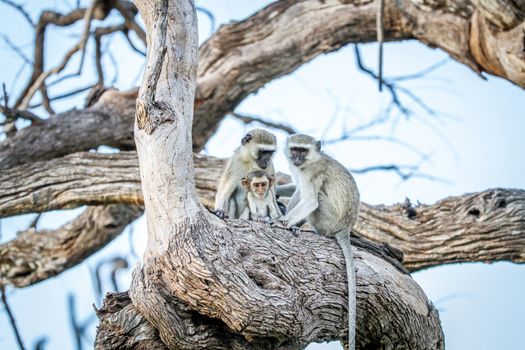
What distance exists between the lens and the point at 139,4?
17.8ft

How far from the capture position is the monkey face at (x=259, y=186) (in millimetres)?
6070

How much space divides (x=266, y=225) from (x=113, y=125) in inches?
140

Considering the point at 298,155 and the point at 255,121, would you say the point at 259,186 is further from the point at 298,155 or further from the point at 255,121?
the point at 255,121

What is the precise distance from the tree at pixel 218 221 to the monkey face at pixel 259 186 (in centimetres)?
64

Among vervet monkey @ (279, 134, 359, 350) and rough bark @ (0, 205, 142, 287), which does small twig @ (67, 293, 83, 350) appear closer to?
vervet monkey @ (279, 134, 359, 350)

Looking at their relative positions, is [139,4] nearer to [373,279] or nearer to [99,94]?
[373,279]

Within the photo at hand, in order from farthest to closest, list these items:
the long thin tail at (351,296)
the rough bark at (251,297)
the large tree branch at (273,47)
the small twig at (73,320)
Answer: the large tree branch at (273,47) → the long thin tail at (351,296) → the rough bark at (251,297) → the small twig at (73,320)

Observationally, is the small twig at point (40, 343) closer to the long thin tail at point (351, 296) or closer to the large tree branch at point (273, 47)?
the long thin tail at point (351, 296)

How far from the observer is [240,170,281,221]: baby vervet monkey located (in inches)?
240

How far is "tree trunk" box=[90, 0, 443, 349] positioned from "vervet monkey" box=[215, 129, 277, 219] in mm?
1105

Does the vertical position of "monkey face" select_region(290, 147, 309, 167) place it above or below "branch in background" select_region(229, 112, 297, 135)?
below

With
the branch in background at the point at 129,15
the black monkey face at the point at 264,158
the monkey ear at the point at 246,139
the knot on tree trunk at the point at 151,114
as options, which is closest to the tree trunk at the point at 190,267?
the knot on tree trunk at the point at 151,114

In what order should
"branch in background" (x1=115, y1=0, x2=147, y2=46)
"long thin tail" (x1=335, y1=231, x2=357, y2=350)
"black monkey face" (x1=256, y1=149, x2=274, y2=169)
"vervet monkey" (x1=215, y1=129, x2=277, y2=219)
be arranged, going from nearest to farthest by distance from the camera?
"long thin tail" (x1=335, y1=231, x2=357, y2=350)
"vervet monkey" (x1=215, y1=129, x2=277, y2=219)
"black monkey face" (x1=256, y1=149, x2=274, y2=169)
"branch in background" (x1=115, y1=0, x2=147, y2=46)

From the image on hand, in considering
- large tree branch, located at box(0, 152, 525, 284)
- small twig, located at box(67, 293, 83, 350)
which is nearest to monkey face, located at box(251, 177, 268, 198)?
large tree branch, located at box(0, 152, 525, 284)
